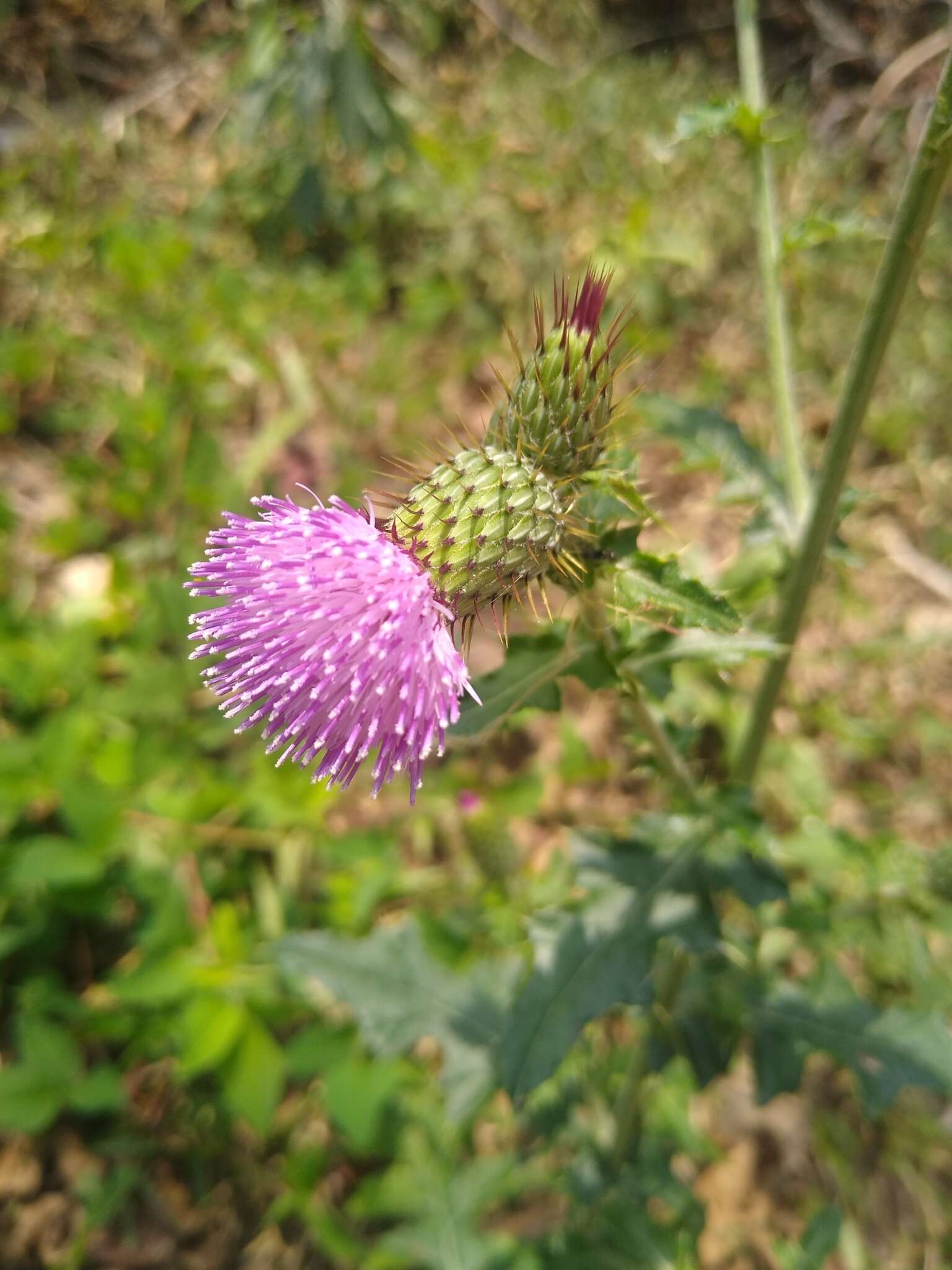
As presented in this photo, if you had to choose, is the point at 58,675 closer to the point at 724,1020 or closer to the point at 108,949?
the point at 108,949

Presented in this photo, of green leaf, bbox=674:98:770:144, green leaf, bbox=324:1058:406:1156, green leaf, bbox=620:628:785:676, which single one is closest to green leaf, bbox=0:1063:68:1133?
green leaf, bbox=324:1058:406:1156

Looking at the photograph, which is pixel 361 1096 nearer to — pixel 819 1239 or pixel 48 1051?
pixel 48 1051

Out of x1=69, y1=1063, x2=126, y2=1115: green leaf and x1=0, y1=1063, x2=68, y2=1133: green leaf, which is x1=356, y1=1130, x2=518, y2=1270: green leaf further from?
x1=0, y1=1063, x2=68, y2=1133: green leaf

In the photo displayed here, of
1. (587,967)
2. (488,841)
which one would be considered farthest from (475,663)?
(587,967)

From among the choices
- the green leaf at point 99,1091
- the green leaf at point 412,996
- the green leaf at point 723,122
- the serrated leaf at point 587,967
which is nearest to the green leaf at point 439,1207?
the green leaf at point 412,996

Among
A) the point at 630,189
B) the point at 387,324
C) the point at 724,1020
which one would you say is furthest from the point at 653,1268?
the point at 630,189
